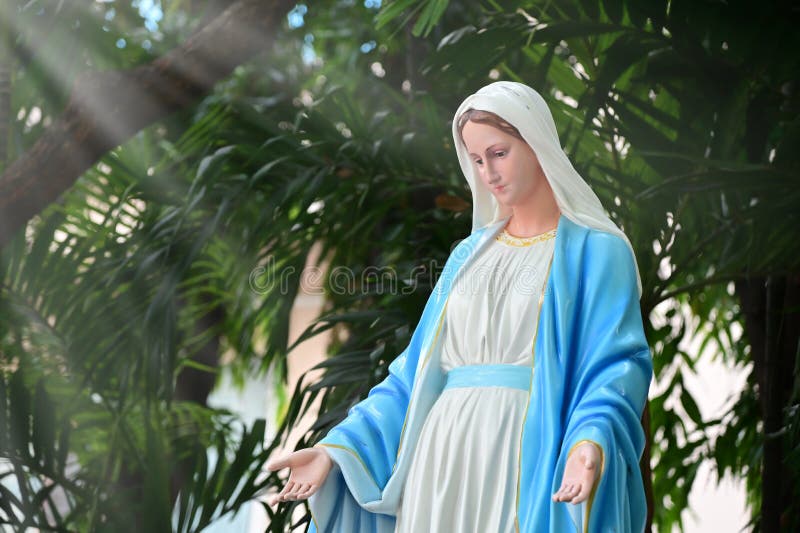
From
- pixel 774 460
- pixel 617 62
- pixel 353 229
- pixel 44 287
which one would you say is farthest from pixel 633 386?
pixel 44 287

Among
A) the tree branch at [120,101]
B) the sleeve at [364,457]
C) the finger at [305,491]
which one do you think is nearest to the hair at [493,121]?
the sleeve at [364,457]

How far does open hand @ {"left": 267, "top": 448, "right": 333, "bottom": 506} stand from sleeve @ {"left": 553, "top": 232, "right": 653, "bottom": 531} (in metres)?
0.35

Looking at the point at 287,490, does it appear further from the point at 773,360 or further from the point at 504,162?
the point at 773,360

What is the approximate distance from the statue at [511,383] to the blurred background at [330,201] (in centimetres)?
48

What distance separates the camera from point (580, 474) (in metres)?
1.17

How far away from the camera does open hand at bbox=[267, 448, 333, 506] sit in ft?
4.50

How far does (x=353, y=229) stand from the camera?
2.64 metres

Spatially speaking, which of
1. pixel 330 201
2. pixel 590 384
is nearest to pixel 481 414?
pixel 590 384

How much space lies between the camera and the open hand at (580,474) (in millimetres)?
1154

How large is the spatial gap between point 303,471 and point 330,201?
51.9 inches

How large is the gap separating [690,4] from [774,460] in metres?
1.10

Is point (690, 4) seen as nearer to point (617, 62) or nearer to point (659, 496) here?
point (617, 62)

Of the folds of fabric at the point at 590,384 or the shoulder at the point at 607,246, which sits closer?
the folds of fabric at the point at 590,384

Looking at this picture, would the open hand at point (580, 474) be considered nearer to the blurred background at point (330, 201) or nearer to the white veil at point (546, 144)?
the white veil at point (546, 144)
